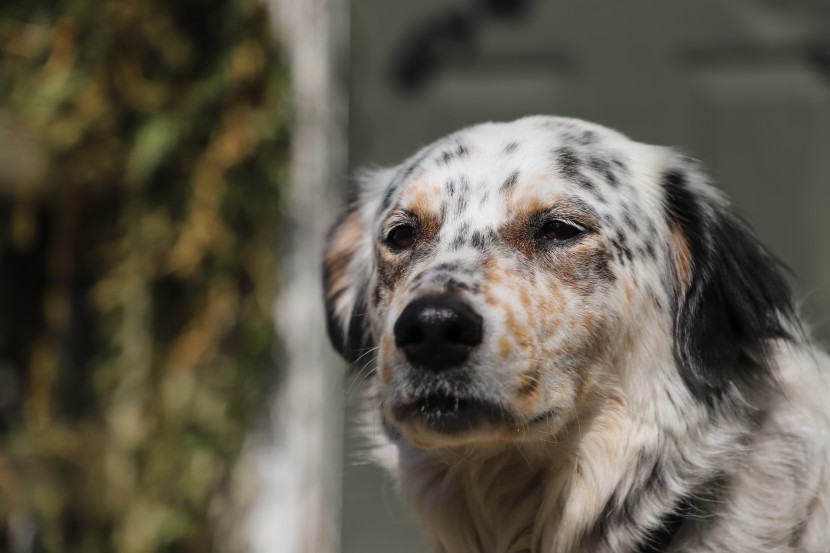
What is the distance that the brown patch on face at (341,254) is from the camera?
271 centimetres

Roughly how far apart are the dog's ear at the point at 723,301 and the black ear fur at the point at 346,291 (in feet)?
2.65

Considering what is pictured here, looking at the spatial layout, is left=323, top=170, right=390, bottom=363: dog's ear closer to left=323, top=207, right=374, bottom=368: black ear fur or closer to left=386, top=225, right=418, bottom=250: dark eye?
left=323, top=207, right=374, bottom=368: black ear fur

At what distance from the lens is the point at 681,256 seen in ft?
7.33

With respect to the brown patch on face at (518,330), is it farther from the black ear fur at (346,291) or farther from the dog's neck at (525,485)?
the black ear fur at (346,291)

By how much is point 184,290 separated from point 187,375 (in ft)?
1.13

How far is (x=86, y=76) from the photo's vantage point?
386cm

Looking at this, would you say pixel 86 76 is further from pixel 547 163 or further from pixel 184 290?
pixel 547 163

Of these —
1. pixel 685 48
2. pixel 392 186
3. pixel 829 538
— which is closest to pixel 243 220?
pixel 392 186

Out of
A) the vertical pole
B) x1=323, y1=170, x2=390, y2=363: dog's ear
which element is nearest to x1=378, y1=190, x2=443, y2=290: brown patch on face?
x1=323, y1=170, x2=390, y2=363: dog's ear

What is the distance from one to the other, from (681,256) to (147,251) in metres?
2.35

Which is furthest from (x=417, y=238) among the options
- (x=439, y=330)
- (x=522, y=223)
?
(x=439, y=330)

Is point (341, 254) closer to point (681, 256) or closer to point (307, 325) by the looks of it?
point (681, 256)

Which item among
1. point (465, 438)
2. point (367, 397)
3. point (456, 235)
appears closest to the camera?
point (465, 438)

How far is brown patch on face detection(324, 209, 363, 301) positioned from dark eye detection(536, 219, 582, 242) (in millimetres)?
742
